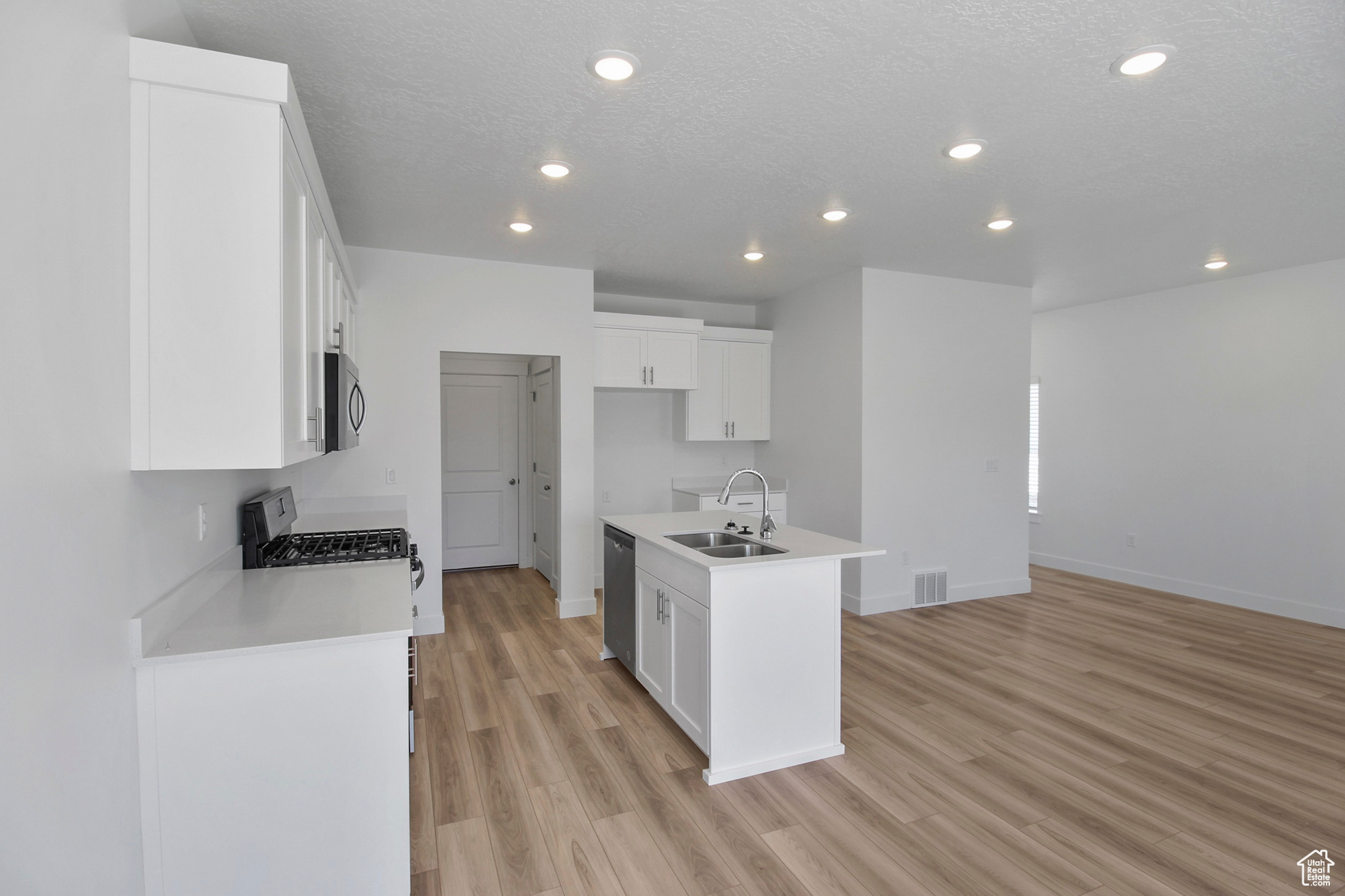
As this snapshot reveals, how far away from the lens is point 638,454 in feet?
20.1

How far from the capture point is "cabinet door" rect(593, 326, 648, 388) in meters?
5.32

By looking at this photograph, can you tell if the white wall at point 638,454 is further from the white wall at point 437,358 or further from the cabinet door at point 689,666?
the cabinet door at point 689,666

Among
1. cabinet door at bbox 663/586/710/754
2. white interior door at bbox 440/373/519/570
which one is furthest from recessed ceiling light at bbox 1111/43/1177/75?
white interior door at bbox 440/373/519/570

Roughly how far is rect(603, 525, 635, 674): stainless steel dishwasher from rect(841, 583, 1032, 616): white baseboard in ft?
6.64

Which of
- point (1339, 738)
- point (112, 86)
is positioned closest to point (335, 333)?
point (112, 86)

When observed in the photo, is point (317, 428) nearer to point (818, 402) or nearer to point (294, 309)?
point (294, 309)

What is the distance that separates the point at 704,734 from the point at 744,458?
13.2ft

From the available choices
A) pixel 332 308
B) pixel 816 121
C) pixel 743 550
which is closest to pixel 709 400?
pixel 743 550

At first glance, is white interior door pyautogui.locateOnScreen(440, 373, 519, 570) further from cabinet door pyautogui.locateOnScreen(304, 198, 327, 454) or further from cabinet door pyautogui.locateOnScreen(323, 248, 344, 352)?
cabinet door pyautogui.locateOnScreen(304, 198, 327, 454)

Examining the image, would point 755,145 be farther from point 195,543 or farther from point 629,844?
point 629,844

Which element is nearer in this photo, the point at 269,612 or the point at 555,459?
the point at 269,612

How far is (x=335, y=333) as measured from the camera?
289 centimetres

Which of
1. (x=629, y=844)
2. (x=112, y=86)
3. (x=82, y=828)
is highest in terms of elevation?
(x=112, y=86)

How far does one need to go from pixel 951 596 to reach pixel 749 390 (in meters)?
2.43
